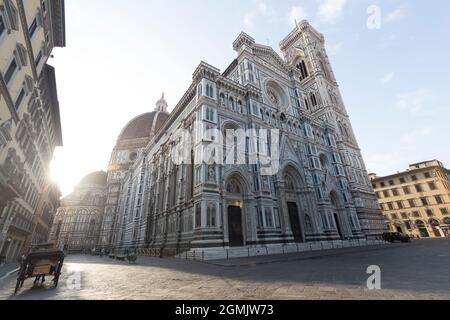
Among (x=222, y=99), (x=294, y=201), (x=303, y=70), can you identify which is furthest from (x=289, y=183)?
(x=303, y=70)

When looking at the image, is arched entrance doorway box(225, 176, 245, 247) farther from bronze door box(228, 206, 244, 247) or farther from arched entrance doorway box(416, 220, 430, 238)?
arched entrance doorway box(416, 220, 430, 238)

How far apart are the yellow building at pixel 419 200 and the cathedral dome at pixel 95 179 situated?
80.0m

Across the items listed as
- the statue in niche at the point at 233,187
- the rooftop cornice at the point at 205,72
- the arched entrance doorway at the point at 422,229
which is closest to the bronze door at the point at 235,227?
the statue in niche at the point at 233,187

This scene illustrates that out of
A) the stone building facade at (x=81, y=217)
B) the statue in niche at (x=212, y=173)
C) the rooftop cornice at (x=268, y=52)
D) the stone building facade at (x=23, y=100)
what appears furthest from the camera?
the stone building facade at (x=81, y=217)

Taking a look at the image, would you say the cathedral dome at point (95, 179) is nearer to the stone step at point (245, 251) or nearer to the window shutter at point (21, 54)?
the stone step at point (245, 251)

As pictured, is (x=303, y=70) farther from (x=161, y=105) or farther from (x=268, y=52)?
(x=161, y=105)

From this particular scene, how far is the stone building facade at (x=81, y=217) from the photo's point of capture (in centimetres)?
5322

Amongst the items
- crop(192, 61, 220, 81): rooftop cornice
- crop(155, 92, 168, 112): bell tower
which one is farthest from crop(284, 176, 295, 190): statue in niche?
crop(155, 92, 168, 112): bell tower

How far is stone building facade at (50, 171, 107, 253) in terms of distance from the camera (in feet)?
175

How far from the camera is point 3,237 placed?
15.7 meters

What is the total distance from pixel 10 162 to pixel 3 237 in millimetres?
6922

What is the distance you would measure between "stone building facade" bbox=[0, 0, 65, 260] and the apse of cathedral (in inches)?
483

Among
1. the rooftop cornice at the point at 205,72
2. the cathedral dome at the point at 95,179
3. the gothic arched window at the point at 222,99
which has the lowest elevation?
the gothic arched window at the point at 222,99

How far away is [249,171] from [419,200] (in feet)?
159
